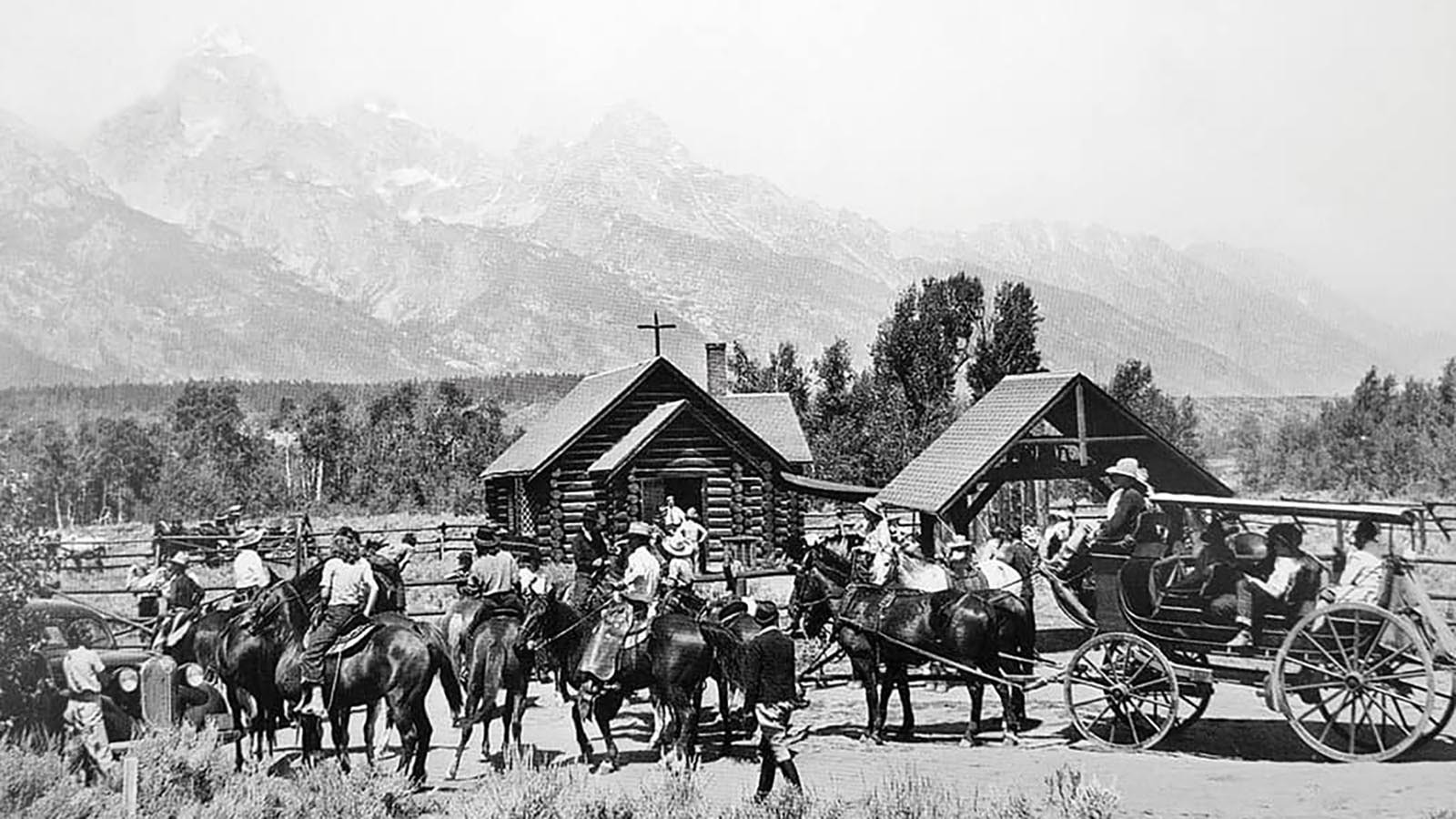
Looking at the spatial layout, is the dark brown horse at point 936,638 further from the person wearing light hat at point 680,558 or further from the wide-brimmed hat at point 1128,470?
the person wearing light hat at point 680,558

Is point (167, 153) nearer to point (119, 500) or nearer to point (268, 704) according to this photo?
point (268, 704)

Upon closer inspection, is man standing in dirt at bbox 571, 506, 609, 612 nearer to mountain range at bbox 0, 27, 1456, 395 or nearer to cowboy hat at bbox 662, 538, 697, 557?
cowboy hat at bbox 662, 538, 697, 557

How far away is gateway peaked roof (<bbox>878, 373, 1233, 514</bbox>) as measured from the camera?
859 cm

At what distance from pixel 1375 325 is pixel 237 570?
9092mm

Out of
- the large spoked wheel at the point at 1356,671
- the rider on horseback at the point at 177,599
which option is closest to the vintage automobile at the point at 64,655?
the rider on horseback at the point at 177,599

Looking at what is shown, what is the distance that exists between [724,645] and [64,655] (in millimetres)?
4664

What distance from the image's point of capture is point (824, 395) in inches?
460

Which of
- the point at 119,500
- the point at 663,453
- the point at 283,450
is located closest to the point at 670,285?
the point at 663,453

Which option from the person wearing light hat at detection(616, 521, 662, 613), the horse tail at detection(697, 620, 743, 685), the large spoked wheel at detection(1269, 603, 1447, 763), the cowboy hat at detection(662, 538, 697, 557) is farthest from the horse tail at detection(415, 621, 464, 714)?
the large spoked wheel at detection(1269, 603, 1447, 763)

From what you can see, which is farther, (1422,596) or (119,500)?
(119,500)

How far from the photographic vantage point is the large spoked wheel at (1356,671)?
5.97 meters

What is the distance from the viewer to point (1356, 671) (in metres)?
6.23

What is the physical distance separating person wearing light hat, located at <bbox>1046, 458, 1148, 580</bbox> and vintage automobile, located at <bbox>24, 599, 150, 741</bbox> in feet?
21.8

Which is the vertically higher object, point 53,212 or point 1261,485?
point 53,212
